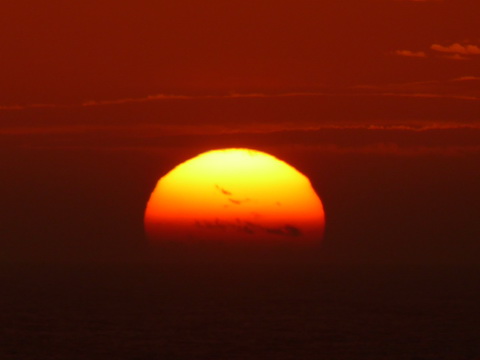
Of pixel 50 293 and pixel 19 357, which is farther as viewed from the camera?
pixel 50 293

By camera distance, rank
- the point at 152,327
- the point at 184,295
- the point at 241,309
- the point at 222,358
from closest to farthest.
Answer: the point at 222,358, the point at 152,327, the point at 241,309, the point at 184,295

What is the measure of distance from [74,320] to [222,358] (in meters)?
31.6

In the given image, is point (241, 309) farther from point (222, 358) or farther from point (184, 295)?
point (222, 358)

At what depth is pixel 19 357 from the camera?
7438cm

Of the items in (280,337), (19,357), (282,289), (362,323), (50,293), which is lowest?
(19,357)

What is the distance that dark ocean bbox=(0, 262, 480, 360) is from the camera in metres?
78.2

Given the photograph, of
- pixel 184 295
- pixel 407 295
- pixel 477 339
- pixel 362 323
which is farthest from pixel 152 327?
pixel 407 295

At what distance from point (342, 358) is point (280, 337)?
1339 centimetres

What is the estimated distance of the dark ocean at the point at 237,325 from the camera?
257 ft

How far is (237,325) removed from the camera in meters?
98.1

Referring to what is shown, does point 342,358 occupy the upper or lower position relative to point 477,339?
lower

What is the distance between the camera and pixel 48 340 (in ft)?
278

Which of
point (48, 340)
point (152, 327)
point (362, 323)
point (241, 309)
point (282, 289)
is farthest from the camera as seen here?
point (282, 289)

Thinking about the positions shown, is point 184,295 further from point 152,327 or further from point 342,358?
point 342,358
